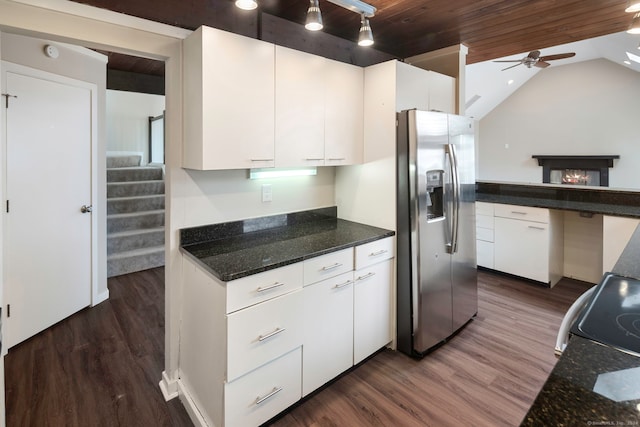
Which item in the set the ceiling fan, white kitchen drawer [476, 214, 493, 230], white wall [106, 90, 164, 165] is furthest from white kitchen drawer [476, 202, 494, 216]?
white wall [106, 90, 164, 165]

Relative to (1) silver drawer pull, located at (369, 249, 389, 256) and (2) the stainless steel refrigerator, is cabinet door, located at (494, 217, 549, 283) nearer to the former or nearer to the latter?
(2) the stainless steel refrigerator

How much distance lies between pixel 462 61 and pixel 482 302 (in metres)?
2.32

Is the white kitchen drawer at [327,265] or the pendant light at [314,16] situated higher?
the pendant light at [314,16]

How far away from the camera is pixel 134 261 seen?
433cm

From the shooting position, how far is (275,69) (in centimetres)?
203

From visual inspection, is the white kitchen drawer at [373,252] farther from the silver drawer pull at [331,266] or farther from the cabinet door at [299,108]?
the cabinet door at [299,108]

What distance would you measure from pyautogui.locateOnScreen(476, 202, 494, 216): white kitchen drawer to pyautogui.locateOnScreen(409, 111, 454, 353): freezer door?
1.72 metres

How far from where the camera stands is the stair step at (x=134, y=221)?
4555 millimetres

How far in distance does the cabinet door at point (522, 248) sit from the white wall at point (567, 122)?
524 cm

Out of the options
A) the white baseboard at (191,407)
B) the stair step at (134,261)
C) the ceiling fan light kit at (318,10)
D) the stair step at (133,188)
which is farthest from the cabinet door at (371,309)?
the stair step at (133,188)

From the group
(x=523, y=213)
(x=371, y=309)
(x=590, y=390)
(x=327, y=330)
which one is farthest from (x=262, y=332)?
(x=523, y=213)

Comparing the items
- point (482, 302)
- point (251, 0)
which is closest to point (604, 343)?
point (251, 0)

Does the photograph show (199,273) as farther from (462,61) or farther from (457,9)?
(462,61)

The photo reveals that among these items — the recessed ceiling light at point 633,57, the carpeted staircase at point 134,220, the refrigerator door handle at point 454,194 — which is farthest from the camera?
the recessed ceiling light at point 633,57
